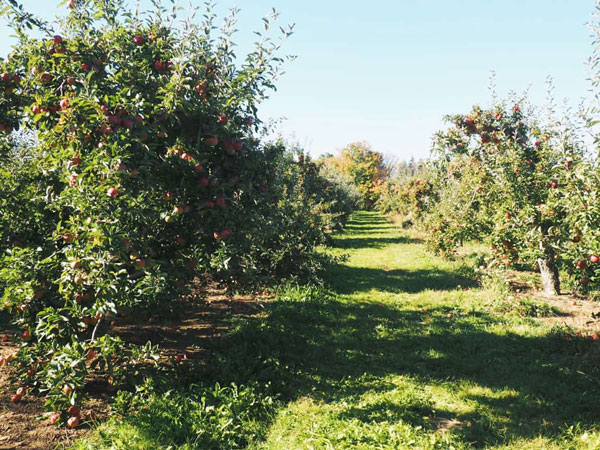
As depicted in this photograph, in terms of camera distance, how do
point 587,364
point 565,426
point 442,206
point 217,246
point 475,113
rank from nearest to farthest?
point 565,426 < point 217,246 < point 587,364 < point 475,113 < point 442,206

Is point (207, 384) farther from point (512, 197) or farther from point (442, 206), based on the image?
point (442, 206)

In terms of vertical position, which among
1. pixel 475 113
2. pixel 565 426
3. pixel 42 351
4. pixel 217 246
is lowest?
pixel 565 426

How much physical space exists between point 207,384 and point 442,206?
9727mm

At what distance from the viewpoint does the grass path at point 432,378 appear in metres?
3.99

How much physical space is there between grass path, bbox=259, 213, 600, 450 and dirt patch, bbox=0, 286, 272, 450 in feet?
4.02

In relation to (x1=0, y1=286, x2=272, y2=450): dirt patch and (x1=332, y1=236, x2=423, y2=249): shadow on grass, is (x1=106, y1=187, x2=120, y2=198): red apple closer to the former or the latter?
(x1=0, y1=286, x2=272, y2=450): dirt patch

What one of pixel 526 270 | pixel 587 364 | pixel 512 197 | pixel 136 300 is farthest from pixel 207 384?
pixel 526 270

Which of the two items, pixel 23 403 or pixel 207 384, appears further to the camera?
pixel 207 384

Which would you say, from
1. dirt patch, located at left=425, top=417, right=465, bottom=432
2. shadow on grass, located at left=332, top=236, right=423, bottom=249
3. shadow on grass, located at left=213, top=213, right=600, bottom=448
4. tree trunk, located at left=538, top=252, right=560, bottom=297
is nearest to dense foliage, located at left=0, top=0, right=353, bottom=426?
shadow on grass, located at left=213, top=213, right=600, bottom=448

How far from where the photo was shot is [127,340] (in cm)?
600

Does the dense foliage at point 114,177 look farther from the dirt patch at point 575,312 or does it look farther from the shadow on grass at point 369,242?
the shadow on grass at point 369,242

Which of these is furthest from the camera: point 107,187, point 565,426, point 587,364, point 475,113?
point 475,113

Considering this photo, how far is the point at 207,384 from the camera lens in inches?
192

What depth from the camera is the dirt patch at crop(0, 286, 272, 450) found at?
148 inches
